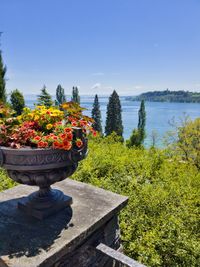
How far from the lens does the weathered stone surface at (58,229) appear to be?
48.4 inches

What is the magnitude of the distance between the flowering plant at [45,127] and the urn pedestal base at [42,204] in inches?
18.3

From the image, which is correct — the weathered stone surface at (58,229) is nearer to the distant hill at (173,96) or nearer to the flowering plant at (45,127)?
the flowering plant at (45,127)

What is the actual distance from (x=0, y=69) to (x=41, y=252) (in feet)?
43.5

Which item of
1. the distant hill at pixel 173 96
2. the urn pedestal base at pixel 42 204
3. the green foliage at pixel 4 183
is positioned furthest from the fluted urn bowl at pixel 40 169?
the distant hill at pixel 173 96

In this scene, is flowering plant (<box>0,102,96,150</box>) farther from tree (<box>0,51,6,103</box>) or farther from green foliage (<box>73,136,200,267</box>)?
tree (<box>0,51,6,103</box>)

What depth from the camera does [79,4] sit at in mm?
5023

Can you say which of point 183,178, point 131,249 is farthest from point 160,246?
point 183,178

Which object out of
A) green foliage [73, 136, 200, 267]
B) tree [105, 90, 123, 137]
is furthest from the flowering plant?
tree [105, 90, 123, 137]

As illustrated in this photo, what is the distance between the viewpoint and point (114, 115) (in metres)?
30.0

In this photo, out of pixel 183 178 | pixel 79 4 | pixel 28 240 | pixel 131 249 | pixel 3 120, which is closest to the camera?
pixel 28 240

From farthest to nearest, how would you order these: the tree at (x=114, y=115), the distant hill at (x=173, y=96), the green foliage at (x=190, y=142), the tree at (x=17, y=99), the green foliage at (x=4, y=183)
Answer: the distant hill at (x=173, y=96), the tree at (x=114, y=115), the tree at (x=17, y=99), the green foliage at (x=190, y=142), the green foliage at (x=4, y=183)

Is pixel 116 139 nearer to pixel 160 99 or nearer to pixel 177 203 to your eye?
pixel 177 203

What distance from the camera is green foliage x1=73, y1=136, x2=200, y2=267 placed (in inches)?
84.9

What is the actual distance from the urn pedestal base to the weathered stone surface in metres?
0.04
